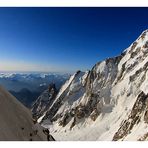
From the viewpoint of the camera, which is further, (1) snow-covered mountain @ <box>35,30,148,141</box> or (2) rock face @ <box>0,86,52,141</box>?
(1) snow-covered mountain @ <box>35,30,148,141</box>

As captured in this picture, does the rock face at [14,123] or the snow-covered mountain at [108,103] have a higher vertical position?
the rock face at [14,123]

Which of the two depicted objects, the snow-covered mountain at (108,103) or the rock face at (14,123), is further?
the snow-covered mountain at (108,103)

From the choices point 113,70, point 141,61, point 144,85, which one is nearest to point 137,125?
point 144,85

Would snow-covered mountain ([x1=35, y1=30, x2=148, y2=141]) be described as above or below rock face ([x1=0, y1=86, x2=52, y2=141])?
below

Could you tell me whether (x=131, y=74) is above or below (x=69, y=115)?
above

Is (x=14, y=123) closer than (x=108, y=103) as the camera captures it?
Yes

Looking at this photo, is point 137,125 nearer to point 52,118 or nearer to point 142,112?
point 142,112

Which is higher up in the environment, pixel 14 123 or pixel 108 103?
pixel 14 123
